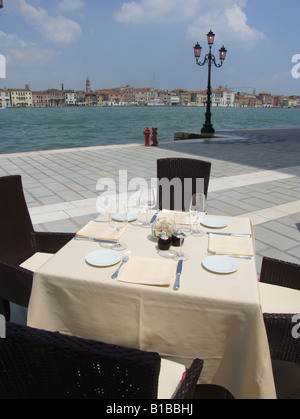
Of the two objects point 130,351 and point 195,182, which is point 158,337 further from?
point 195,182

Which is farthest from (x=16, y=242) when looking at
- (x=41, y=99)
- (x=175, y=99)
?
(x=175, y=99)

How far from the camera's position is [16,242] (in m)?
2.34

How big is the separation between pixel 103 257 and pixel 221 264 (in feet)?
2.01

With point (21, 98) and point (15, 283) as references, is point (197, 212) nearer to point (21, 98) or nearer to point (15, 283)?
point (15, 283)

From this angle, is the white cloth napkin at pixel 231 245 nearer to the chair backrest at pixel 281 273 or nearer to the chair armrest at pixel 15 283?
the chair backrest at pixel 281 273

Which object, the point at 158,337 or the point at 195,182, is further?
the point at 195,182

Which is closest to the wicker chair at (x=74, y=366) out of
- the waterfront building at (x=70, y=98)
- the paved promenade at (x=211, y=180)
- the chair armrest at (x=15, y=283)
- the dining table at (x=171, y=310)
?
the dining table at (x=171, y=310)

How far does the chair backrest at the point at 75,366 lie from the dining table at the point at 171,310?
0.51 metres

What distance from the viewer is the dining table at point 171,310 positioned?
1.36 meters

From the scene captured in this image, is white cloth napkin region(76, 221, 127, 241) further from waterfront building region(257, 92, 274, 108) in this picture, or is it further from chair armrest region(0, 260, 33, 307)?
waterfront building region(257, 92, 274, 108)

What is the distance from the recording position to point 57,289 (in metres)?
1.52

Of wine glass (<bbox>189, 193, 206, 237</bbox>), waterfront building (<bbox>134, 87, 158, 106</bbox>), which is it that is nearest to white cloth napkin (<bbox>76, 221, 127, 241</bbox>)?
wine glass (<bbox>189, 193, 206, 237</bbox>)

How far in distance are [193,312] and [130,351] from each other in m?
0.58
